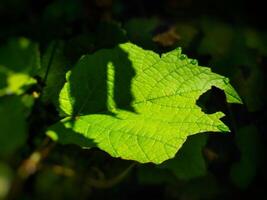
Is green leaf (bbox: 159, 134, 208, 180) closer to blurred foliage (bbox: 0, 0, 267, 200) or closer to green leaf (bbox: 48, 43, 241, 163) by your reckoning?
blurred foliage (bbox: 0, 0, 267, 200)

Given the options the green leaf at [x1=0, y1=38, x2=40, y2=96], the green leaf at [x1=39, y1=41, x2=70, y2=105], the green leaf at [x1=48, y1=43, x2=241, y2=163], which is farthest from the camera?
the green leaf at [x1=39, y1=41, x2=70, y2=105]

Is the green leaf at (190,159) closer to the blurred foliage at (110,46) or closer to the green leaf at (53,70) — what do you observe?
the blurred foliage at (110,46)

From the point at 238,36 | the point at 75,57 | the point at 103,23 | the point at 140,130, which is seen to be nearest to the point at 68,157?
the point at 75,57

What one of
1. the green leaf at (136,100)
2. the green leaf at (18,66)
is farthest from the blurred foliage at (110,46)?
the green leaf at (136,100)

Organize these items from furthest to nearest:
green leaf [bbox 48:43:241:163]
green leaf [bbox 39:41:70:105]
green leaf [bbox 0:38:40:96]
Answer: green leaf [bbox 39:41:70:105], green leaf [bbox 0:38:40:96], green leaf [bbox 48:43:241:163]

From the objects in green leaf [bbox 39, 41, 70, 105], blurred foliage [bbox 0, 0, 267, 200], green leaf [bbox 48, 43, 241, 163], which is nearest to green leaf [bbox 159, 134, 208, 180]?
blurred foliage [bbox 0, 0, 267, 200]

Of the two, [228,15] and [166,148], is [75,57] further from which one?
[228,15]

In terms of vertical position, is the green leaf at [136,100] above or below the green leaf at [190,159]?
above

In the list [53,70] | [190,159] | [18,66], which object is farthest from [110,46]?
[190,159]
